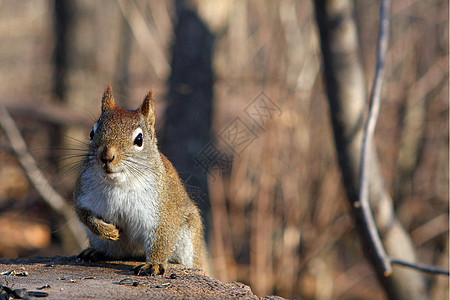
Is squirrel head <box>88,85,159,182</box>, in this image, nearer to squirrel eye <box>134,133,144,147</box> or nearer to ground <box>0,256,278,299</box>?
squirrel eye <box>134,133,144,147</box>

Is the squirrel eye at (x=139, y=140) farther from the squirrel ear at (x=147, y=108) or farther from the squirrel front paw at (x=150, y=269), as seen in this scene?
the squirrel front paw at (x=150, y=269)

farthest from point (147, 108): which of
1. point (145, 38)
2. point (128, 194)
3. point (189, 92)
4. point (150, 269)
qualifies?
point (145, 38)

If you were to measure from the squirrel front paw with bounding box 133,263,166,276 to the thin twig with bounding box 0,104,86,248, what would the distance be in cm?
275

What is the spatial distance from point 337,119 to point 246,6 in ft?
7.24

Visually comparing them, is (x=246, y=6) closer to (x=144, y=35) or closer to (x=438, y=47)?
(x=144, y=35)

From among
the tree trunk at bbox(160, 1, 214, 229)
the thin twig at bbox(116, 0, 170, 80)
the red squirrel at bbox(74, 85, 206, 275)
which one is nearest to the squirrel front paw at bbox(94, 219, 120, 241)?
the red squirrel at bbox(74, 85, 206, 275)

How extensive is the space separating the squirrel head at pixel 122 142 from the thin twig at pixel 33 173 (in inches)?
105

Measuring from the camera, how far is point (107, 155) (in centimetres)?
247

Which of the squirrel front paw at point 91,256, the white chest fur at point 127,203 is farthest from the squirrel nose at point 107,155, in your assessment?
the squirrel front paw at point 91,256

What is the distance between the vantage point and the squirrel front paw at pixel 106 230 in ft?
8.82

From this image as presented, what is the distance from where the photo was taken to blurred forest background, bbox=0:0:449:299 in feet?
17.5

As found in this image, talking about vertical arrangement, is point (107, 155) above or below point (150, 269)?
above

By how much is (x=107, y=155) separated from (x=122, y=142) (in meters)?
0.14

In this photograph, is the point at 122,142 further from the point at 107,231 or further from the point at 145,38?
the point at 145,38
